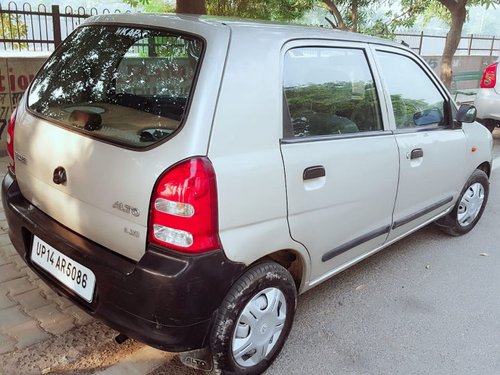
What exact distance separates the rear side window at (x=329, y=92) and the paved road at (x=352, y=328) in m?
1.15

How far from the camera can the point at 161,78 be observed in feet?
7.49

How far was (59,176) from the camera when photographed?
7.20ft

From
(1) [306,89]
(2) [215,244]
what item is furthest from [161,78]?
(2) [215,244]

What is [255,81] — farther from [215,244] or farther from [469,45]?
[469,45]

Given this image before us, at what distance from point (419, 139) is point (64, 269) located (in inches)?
90.2

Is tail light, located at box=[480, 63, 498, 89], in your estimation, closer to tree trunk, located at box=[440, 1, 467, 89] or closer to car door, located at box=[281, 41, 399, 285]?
tree trunk, located at box=[440, 1, 467, 89]

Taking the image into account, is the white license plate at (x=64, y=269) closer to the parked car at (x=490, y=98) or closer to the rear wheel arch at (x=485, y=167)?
the rear wheel arch at (x=485, y=167)

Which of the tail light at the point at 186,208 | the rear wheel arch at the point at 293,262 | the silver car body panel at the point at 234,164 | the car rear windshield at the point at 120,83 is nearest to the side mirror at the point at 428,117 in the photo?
the silver car body panel at the point at 234,164

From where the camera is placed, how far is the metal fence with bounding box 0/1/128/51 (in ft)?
20.1

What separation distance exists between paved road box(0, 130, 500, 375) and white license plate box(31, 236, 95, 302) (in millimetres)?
464

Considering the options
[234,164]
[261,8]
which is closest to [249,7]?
[261,8]

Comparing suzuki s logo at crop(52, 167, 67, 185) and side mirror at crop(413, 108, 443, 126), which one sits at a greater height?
side mirror at crop(413, 108, 443, 126)

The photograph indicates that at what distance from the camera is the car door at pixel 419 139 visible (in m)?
3.03

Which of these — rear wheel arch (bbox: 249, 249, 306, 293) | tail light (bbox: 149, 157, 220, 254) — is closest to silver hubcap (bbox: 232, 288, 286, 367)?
rear wheel arch (bbox: 249, 249, 306, 293)
